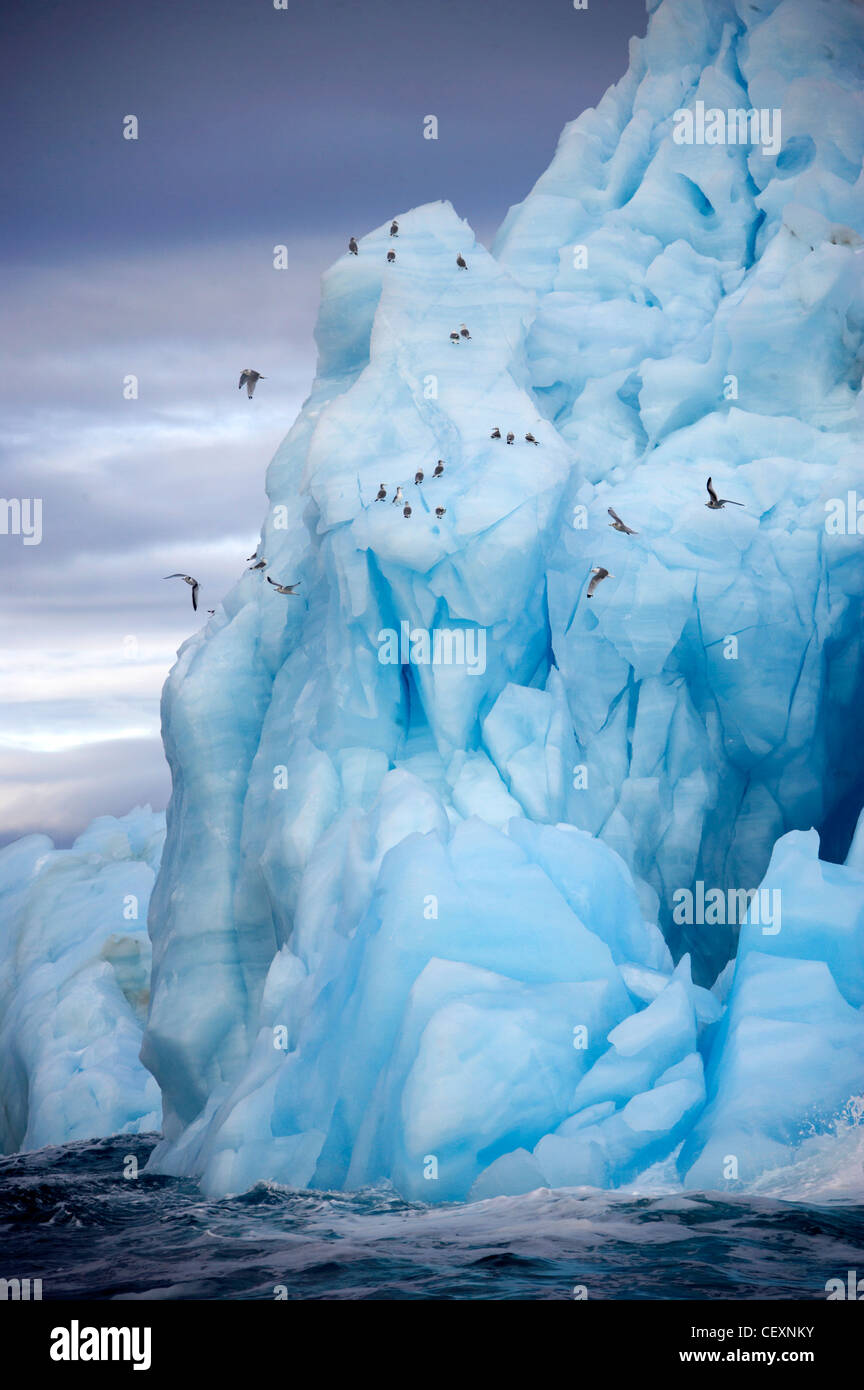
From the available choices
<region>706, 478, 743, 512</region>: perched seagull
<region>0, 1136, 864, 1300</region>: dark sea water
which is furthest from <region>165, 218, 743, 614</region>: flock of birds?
<region>0, 1136, 864, 1300</region>: dark sea water

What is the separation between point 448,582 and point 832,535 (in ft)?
18.9

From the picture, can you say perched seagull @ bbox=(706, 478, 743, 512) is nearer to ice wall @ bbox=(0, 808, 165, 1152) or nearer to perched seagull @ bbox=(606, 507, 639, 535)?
perched seagull @ bbox=(606, 507, 639, 535)

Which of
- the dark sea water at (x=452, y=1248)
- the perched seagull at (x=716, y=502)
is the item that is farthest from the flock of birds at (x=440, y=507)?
the dark sea water at (x=452, y=1248)

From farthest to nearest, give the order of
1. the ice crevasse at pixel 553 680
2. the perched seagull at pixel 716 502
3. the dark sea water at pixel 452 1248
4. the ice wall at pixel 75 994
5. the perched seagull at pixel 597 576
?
the ice wall at pixel 75 994, the perched seagull at pixel 716 502, the perched seagull at pixel 597 576, the ice crevasse at pixel 553 680, the dark sea water at pixel 452 1248

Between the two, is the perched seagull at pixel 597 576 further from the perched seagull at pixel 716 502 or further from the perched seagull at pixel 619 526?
the perched seagull at pixel 716 502

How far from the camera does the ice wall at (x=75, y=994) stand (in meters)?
26.8

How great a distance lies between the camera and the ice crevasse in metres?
16.9

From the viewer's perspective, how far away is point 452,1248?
1319 centimetres

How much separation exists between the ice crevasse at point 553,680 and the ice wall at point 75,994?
497 cm

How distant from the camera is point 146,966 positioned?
3027 centimetres

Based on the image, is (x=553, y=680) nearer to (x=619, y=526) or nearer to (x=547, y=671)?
(x=547, y=671)

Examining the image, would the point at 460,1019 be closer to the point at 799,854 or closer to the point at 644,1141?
the point at 644,1141

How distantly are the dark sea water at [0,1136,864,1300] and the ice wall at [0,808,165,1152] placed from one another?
10.2 meters
